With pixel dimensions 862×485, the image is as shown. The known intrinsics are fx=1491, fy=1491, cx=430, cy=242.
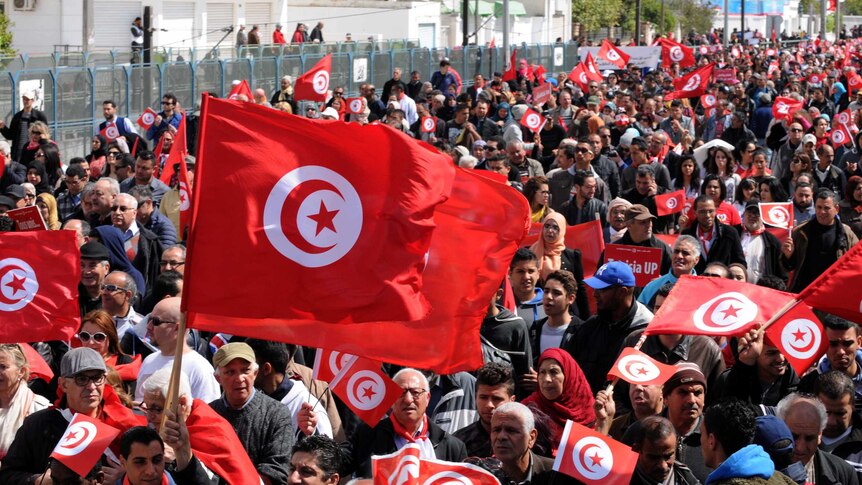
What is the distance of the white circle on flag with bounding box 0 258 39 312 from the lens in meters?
7.63

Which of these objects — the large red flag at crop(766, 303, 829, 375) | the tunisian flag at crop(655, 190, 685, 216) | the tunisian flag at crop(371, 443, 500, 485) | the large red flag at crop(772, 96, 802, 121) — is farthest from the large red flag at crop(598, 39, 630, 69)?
the tunisian flag at crop(371, 443, 500, 485)

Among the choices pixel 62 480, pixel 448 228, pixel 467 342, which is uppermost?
pixel 448 228

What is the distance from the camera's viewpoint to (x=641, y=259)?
1080 centimetres

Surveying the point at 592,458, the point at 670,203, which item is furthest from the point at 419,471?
the point at 670,203

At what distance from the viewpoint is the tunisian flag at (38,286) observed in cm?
757

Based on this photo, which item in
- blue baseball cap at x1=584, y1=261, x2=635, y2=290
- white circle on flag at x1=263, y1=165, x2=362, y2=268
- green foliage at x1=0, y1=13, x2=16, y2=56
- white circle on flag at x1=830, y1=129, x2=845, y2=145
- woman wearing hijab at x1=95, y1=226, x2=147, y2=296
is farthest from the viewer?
green foliage at x1=0, y1=13, x2=16, y2=56

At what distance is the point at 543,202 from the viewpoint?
1213 cm

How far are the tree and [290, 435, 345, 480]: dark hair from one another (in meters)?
74.5

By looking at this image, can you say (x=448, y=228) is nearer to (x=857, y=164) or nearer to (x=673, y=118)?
(x=857, y=164)

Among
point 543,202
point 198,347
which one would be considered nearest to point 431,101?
point 543,202

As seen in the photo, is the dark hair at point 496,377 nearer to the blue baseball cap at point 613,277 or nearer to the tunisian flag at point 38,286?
the blue baseball cap at point 613,277

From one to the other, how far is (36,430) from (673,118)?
1477 cm

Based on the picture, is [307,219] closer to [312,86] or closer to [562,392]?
[562,392]

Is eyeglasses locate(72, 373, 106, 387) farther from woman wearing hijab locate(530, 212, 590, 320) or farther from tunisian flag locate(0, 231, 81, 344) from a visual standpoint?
woman wearing hijab locate(530, 212, 590, 320)
